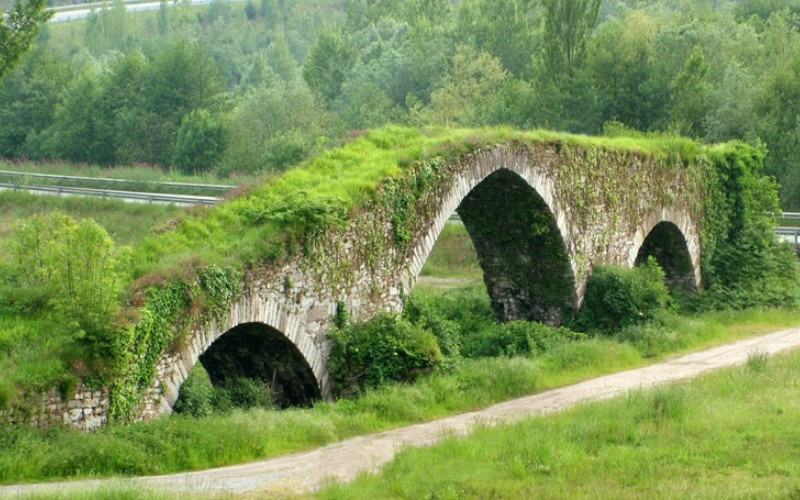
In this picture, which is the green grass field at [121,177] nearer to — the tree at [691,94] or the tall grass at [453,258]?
the tall grass at [453,258]

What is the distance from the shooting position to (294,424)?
13.3 meters

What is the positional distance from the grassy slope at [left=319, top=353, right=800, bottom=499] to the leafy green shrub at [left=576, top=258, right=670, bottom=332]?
736 centimetres

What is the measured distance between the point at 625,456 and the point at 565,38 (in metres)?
34.7

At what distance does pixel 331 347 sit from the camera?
15.8 metres

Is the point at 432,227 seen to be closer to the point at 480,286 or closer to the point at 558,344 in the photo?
the point at 558,344

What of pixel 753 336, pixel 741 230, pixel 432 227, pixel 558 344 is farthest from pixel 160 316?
pixel 741 230

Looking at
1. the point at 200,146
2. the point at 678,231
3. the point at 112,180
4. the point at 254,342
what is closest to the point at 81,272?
the point at 254,342

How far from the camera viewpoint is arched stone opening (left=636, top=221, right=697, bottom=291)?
2661 cm

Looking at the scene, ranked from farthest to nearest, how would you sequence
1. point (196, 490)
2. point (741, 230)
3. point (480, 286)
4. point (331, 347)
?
point (741, 230), point (480, 286), point (331, 347), point (196, 490)

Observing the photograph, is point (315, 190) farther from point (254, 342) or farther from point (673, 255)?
point (673, 255)

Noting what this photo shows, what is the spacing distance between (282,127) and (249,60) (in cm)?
4904

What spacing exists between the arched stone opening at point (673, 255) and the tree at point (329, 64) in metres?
41.9

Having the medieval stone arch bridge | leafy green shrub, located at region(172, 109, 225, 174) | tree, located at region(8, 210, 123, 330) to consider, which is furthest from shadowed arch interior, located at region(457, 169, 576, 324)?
leafy green shrub, located at region(172, 109, 225, 174)

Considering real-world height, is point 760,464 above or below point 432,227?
below
